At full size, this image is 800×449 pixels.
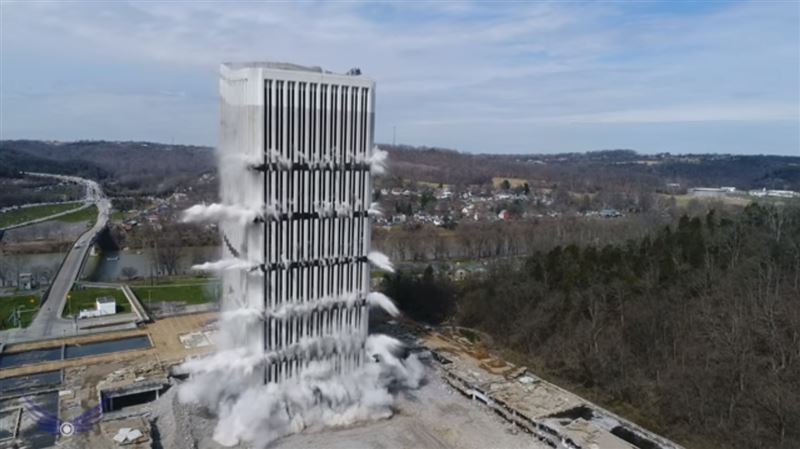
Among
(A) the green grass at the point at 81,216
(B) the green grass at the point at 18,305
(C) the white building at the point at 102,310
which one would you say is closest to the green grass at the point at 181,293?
(C) the white building at the point at 102,310

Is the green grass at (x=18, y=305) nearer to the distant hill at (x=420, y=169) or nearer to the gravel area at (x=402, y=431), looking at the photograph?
the gravel area at (x=402, y=431)

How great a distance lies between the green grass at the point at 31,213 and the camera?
78250 mm

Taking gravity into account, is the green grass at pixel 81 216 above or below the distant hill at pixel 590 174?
below

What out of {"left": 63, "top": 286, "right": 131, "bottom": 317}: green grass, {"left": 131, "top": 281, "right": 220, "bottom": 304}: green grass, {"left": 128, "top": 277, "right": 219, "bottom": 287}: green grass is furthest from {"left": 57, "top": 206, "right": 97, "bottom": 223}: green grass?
{"left": 131, "top": 281, "right": 220, "bottom": 304}: green grass

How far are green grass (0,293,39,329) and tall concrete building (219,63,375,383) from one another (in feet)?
72.5

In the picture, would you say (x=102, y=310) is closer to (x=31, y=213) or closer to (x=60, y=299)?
(x=60, y=299)

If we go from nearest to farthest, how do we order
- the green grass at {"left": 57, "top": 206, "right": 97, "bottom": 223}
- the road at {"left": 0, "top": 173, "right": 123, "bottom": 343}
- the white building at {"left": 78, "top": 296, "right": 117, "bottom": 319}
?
1. the road at {"left": 0, "top": 173, "right": 123, "bottom": 343}
2. the white building at {"left": 78, "top": 296, "right": 117, "bottom": 319}
3. the green grass at {"left": 57, "top": 206, "right": 97, "bottom": 223}

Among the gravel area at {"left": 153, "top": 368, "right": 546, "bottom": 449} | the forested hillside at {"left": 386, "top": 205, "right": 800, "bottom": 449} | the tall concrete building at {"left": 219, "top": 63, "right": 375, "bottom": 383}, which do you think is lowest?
the gravel area at {"left": 153, "top": 368, "right": 546, "bottom": 449}

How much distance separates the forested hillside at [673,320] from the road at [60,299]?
23.4m

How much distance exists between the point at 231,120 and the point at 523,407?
64.0 ft

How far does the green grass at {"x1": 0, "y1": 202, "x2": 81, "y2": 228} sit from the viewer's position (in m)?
78.2

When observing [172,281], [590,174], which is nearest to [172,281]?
[172,281]

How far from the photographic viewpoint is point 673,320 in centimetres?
3522

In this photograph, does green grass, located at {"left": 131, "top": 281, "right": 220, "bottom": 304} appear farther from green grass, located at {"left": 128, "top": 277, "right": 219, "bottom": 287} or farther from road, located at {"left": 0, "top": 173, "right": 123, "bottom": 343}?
road, located at {"left": 0, "top": 173, "right": 123, "bottom": 343}
